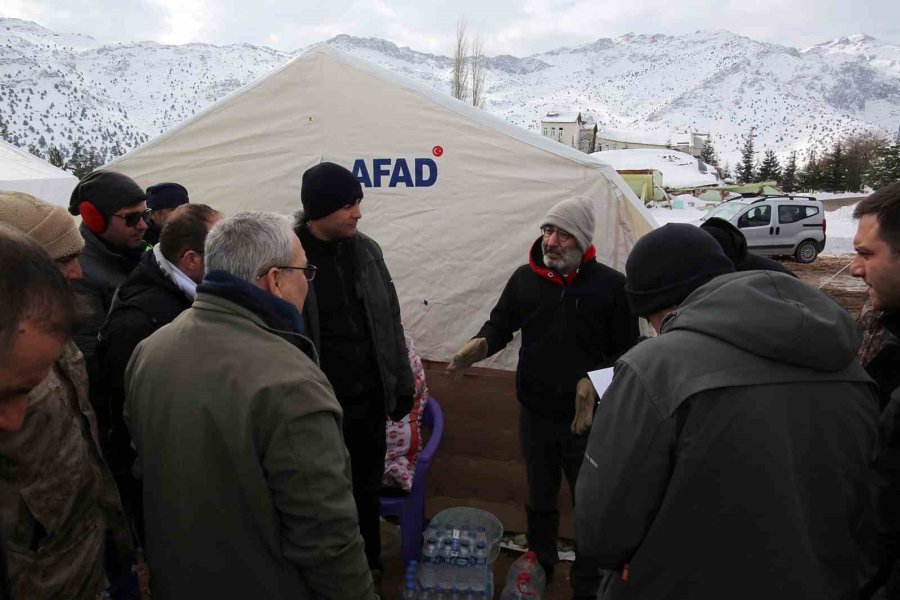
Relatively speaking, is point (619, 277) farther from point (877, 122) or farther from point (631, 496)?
point (877, 122)

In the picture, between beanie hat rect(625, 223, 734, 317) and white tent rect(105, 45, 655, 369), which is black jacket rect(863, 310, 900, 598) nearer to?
beanie hat rect(625, 223, 734, 317)

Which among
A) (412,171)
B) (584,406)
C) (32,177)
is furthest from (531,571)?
(32,177)

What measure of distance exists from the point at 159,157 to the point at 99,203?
159 cm

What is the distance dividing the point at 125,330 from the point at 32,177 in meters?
7.59

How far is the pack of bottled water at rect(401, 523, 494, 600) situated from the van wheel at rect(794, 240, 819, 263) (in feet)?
54.3

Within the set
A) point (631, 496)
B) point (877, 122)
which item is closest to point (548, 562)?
point (631, 496)

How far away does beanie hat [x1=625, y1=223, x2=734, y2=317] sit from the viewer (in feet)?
4.73

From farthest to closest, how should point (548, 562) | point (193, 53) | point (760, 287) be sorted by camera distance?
1. point (193, 53)
2. point (548, 562)
3. point (760, 287)

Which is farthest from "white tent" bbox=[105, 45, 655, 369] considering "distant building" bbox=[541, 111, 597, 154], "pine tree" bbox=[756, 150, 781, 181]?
"distant building" bbox=[541, 111, 597, 154]

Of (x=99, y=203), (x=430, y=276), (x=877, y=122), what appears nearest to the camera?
(x=99, y=203)

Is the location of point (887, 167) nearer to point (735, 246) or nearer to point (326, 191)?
point (735, 246)

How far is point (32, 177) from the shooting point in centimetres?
768

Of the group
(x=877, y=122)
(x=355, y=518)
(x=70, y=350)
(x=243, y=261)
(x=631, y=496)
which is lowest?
(x=355, y=518)

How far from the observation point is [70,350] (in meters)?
1.71
